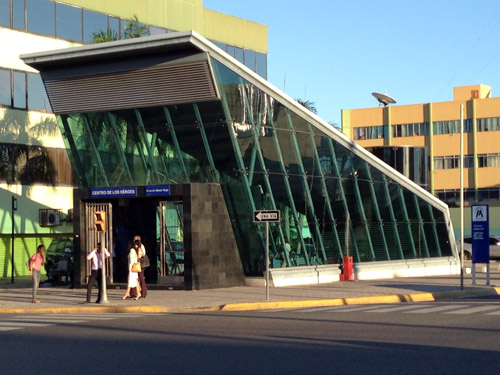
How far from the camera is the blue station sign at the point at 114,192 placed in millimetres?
31791

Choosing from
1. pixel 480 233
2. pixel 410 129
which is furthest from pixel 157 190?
pixel 410 129

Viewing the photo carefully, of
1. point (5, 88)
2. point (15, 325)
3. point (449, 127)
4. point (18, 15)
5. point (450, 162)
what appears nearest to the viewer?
point (15, 325)

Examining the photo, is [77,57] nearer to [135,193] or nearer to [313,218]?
[135,193]

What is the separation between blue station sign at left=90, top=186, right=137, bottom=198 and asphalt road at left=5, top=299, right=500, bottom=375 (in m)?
10.7

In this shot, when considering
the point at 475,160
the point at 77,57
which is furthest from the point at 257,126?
the point at 475,160

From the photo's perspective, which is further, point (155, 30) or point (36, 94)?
point (155, 30)

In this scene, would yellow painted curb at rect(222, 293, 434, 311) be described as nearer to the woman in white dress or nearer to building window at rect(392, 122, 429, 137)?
the woman in white dress

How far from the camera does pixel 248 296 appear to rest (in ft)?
89.5

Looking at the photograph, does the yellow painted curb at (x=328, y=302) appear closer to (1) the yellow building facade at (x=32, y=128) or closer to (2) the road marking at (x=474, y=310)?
(2) the road marking at (x=474, y=310)

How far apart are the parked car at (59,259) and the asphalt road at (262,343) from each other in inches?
560

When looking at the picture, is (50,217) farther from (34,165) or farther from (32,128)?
(32,128)

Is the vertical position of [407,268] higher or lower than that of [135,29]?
lower

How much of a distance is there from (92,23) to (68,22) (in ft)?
5.16

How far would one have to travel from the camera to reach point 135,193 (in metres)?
31.7
